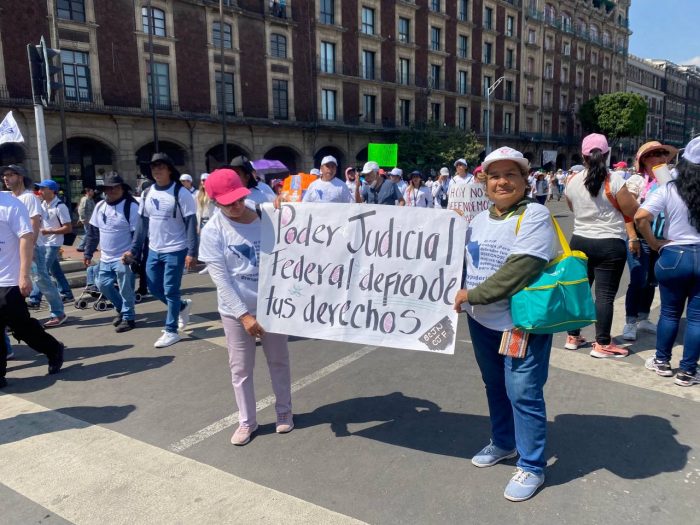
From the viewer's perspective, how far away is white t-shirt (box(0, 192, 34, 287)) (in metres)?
4.60

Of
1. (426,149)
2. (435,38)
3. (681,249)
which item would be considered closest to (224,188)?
(681,249)

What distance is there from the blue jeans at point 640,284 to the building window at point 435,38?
127 feet

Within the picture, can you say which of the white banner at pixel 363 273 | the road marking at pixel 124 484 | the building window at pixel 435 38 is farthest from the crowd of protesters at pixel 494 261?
the building window at pixel 435 38

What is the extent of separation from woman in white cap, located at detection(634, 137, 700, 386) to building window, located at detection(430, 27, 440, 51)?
39996 millimetres

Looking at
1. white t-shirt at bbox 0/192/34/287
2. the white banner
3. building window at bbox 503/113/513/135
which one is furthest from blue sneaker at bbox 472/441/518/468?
building window at bbox 503/113/513/135

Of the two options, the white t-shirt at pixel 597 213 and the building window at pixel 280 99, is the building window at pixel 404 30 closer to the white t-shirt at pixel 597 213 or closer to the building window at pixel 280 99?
the building window at pixel 280 99

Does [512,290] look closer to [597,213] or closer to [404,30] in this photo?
[597,213]

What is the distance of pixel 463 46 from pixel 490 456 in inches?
1801

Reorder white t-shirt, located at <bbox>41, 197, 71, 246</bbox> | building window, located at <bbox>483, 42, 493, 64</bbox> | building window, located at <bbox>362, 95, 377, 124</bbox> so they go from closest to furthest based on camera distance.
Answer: white t-shirt, located at <bbox>41, 197, 71, 246</bbox> → building window, located at <bbox>362, 95, 377, 124</bbox> → building window, located at <bbox>483, 42, 493, 64</bbox>

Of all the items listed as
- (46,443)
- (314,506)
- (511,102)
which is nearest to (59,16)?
(46,443)

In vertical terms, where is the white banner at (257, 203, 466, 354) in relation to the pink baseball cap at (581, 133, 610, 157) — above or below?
below

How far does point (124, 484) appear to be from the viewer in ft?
10.1

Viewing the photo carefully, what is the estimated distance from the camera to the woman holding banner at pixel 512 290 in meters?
2.60

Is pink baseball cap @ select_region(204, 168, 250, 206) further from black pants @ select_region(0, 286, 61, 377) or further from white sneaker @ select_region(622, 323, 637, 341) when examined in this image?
white sneaker @ select_region(622, 323, 637, 341)
